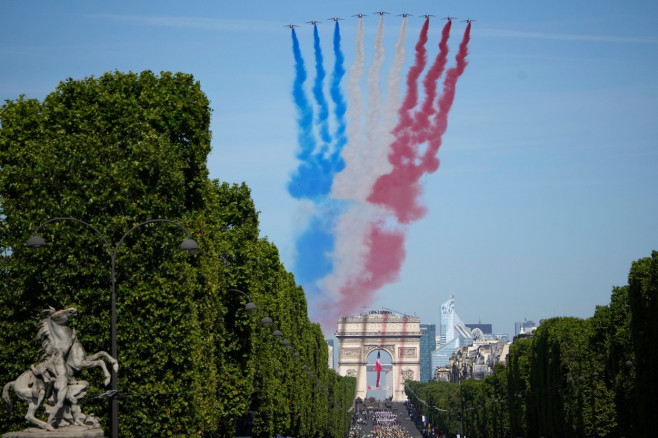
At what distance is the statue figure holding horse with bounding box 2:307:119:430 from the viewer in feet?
127

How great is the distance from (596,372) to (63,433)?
67284 millimetres

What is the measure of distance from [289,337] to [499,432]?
61.9 metres

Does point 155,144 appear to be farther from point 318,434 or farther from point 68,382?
point 318,434

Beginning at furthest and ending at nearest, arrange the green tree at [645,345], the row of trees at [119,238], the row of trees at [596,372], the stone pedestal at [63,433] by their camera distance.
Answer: the row of trees at [596,372]
the green tree at [645,345]
the row of trees at [119,238]
the stone pedestal at [63,433]

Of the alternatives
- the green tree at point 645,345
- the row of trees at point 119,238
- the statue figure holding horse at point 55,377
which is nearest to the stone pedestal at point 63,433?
the statue figure holding horse at point 55,377

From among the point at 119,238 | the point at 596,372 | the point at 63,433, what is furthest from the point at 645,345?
the point at 63,433

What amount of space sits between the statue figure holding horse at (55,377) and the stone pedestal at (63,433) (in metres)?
0.23

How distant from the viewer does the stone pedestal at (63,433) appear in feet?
127

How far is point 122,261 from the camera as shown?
160 ft

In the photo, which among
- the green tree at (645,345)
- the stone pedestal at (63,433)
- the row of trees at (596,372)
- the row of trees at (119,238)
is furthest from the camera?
the row of trees at (596,372)

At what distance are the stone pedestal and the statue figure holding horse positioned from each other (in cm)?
23

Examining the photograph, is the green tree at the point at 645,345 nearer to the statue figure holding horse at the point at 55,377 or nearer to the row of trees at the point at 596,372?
the row of trees at the point at 596,372

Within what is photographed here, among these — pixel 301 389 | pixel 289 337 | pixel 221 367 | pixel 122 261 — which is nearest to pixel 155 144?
pixel 122 261

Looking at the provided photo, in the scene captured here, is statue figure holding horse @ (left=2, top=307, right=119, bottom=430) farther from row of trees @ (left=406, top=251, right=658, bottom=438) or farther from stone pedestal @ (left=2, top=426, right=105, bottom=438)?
row of trees @ (left=406, top=251, right=658, bottom=438)
